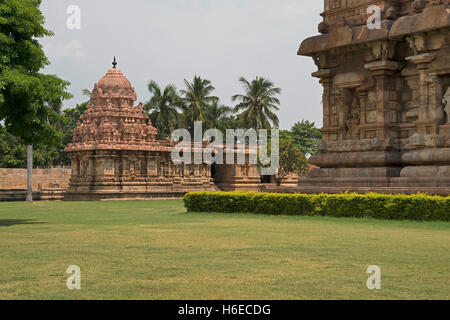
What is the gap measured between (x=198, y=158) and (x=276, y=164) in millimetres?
10262

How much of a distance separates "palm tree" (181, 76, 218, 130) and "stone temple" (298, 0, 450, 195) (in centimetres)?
3636

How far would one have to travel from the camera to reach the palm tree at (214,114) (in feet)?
200

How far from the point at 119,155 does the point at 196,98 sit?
17.7 metres

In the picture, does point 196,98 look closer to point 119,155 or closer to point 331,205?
point 119,155

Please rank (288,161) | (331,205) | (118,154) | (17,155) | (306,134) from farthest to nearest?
1. (306,134)
2. (17,155)
3. (288,161)
4. (118,154)
5. (331,205)

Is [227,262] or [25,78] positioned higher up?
[25,78]

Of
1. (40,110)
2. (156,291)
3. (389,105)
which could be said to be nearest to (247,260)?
(156,291)

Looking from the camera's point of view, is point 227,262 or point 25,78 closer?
point 227,262

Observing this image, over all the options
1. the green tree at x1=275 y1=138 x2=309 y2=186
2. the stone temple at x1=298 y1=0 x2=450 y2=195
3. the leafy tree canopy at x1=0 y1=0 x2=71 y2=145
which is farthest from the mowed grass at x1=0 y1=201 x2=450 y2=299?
the green tree at x1=275 y1=138 x2=309 y2=186

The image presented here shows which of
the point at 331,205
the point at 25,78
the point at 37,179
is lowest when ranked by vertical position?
the point at 331,205

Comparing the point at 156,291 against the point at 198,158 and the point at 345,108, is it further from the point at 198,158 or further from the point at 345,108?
the point at 198,158

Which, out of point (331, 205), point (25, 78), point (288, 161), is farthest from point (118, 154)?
point (25, 78)

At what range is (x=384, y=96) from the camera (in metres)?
20.3

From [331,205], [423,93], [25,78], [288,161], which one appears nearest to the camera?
[25,78]
